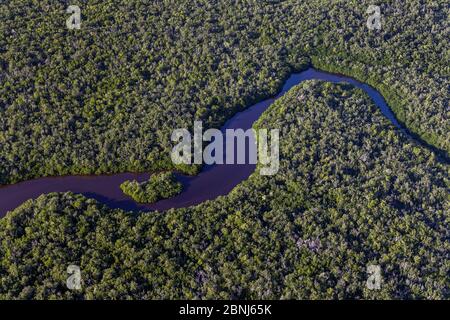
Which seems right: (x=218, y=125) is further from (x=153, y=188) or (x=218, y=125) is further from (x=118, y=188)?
(x=118, y=188)

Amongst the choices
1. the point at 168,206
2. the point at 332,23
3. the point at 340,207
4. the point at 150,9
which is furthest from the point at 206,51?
the point at 340,207

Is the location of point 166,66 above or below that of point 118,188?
above

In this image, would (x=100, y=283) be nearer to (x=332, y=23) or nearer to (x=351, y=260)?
(x=351, y=260)

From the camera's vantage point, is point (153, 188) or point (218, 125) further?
point (218, 125)

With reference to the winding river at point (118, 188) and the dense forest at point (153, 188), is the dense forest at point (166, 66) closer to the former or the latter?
the winding river at point (118, 188)

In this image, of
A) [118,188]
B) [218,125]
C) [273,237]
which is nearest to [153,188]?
[118,188]

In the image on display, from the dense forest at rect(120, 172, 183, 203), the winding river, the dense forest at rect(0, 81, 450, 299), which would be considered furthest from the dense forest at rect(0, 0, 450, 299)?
the dense forest at rect(120, 172, 183, 203)
